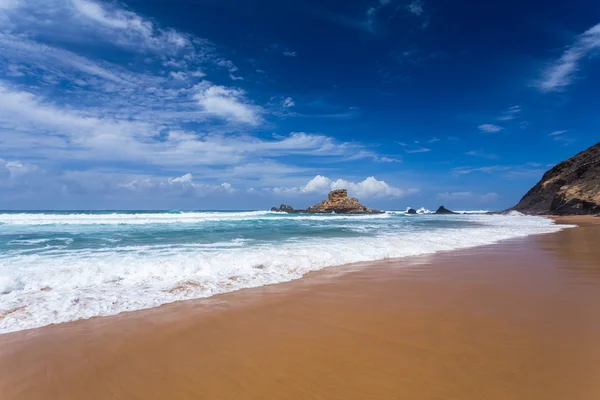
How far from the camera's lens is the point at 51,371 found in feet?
8.48

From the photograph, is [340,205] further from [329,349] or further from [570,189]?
[329,349]

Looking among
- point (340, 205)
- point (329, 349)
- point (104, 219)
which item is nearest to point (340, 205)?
point (340, 205)

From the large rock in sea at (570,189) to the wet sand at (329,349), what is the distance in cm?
4441

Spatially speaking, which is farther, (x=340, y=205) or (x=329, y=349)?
(x=340, y=205)

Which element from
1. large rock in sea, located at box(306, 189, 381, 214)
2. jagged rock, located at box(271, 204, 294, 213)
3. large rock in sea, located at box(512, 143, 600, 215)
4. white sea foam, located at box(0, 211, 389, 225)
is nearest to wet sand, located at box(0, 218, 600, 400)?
white sea foam, located at box(0, 211, 389, 225)

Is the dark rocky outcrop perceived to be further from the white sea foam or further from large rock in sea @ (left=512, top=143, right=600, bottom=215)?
the white sea foam

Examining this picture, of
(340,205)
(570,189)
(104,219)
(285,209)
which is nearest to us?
(104,219)

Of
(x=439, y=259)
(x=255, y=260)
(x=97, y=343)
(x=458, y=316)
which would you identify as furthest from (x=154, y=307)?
(x=439, y=259)

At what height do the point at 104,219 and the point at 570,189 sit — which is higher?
the point at 570,189

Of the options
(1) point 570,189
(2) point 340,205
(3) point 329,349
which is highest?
(1) point 570,189

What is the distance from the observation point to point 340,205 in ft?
256

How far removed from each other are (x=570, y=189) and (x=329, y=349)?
52383mm

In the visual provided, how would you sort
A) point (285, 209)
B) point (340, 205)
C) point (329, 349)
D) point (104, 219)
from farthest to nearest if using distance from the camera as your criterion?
point (285, 209) → point (340, 205) → point (104, 219) → point (329, 349)

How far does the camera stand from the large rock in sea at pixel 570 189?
3697 centimetres
